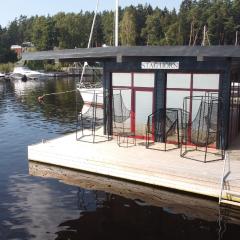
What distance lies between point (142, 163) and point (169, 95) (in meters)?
3.46

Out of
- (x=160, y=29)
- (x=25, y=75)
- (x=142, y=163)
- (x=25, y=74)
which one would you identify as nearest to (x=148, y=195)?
(x=142, y=163)

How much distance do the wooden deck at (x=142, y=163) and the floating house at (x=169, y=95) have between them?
493 millimetres

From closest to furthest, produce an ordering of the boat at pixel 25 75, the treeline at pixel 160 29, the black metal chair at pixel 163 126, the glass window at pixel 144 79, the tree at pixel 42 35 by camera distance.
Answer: the black metal chair at pixel 163 126 < the glass window at pixel 144 79 < the boat at pixel 25 75 < the treeline at pixel 160 29 < the tree at pixel 42 35

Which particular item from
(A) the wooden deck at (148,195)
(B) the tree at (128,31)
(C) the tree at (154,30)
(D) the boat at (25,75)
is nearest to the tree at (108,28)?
(B) the tree at (128,31)

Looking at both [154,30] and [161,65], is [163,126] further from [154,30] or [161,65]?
[154,30]

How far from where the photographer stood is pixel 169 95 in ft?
49.1

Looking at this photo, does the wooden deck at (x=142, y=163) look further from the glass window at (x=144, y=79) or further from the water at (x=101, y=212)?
the glass window at (x=144, y=79)

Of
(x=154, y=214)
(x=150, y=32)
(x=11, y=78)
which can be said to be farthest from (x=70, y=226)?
(x=150, y=32)

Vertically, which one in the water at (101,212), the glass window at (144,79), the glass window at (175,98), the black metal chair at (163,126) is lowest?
the water at (101,212)

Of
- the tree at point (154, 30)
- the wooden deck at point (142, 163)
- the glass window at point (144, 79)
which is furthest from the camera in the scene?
the tree at point (154, 30)

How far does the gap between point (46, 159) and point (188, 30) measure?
305ft

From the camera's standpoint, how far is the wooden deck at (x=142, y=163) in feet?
37.7

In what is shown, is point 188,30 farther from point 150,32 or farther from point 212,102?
point 212,102

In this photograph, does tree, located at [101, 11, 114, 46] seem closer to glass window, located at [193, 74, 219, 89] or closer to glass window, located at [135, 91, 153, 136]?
glass window, located at [135, 91, 153, 136]
